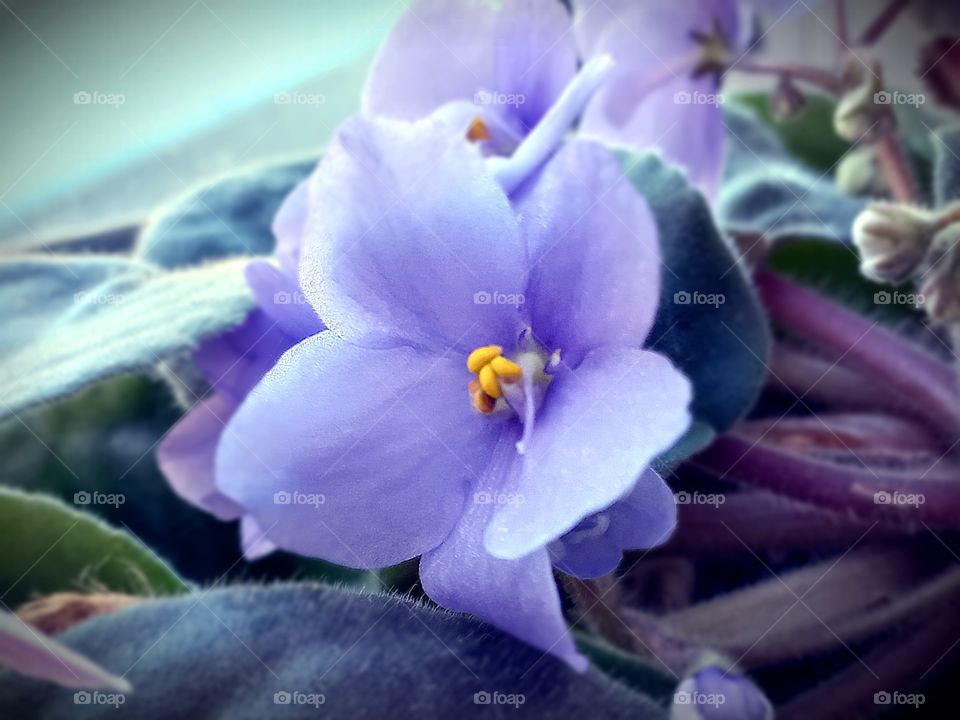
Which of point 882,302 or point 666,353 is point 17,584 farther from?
point 882,302

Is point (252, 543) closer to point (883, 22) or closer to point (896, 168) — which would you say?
point (896, 168)

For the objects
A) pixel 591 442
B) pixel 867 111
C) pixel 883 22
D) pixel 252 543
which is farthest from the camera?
pixel 883 22

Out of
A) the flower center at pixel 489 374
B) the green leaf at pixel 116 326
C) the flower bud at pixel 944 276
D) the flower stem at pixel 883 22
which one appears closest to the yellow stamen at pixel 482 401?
the flower center at pixel 489 374

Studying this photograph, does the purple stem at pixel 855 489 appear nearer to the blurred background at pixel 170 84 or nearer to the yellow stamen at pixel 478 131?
the yellow stamen at pixel 478 131

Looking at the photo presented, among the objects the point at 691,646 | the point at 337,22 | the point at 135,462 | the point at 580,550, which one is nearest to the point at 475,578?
the point at 580,550

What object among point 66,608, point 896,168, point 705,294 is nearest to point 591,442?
point 705,294

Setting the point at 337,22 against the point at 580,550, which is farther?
the point at 337,22

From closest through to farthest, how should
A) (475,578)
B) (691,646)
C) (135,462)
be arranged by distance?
1. (475,578)
2. (691,646)
3. (135,462)
